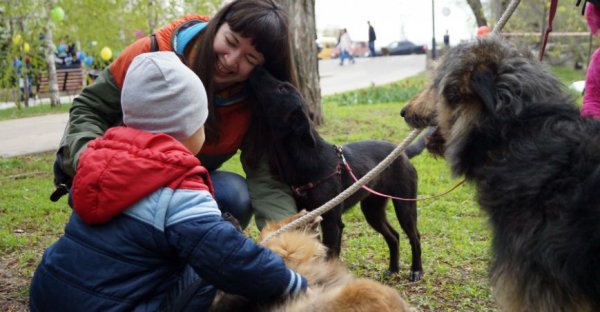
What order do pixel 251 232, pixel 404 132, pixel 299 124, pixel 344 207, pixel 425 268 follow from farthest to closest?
1. pixel 404 132
2. pixel 251 232
3. pixel 425 268
4. pixel 344 207
5. pixel 299 124

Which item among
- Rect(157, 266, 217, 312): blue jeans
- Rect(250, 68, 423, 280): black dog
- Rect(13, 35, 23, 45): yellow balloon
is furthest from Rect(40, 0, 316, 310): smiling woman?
Rect(13, 35, 23, 45): yellow balloon

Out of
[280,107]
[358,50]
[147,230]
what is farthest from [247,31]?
[358,50]

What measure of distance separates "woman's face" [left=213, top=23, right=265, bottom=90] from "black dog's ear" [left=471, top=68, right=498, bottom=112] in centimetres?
134

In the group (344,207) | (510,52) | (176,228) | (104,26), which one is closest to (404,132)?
(344,207)

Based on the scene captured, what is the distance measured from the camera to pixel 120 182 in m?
2.27

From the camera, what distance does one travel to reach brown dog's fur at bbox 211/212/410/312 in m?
2.24

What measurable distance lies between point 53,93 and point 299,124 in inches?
611

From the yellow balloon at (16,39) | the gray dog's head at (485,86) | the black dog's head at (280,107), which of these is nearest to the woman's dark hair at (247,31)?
the black dog's head at (280,107)

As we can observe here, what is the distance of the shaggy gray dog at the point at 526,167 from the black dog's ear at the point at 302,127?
1.24 m

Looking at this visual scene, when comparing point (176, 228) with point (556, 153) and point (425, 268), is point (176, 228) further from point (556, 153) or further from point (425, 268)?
point (425, 268)

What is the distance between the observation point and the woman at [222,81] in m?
3.48

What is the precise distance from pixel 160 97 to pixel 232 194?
1.46 metres

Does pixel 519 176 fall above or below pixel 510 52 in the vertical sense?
below

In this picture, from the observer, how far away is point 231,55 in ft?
11.6
